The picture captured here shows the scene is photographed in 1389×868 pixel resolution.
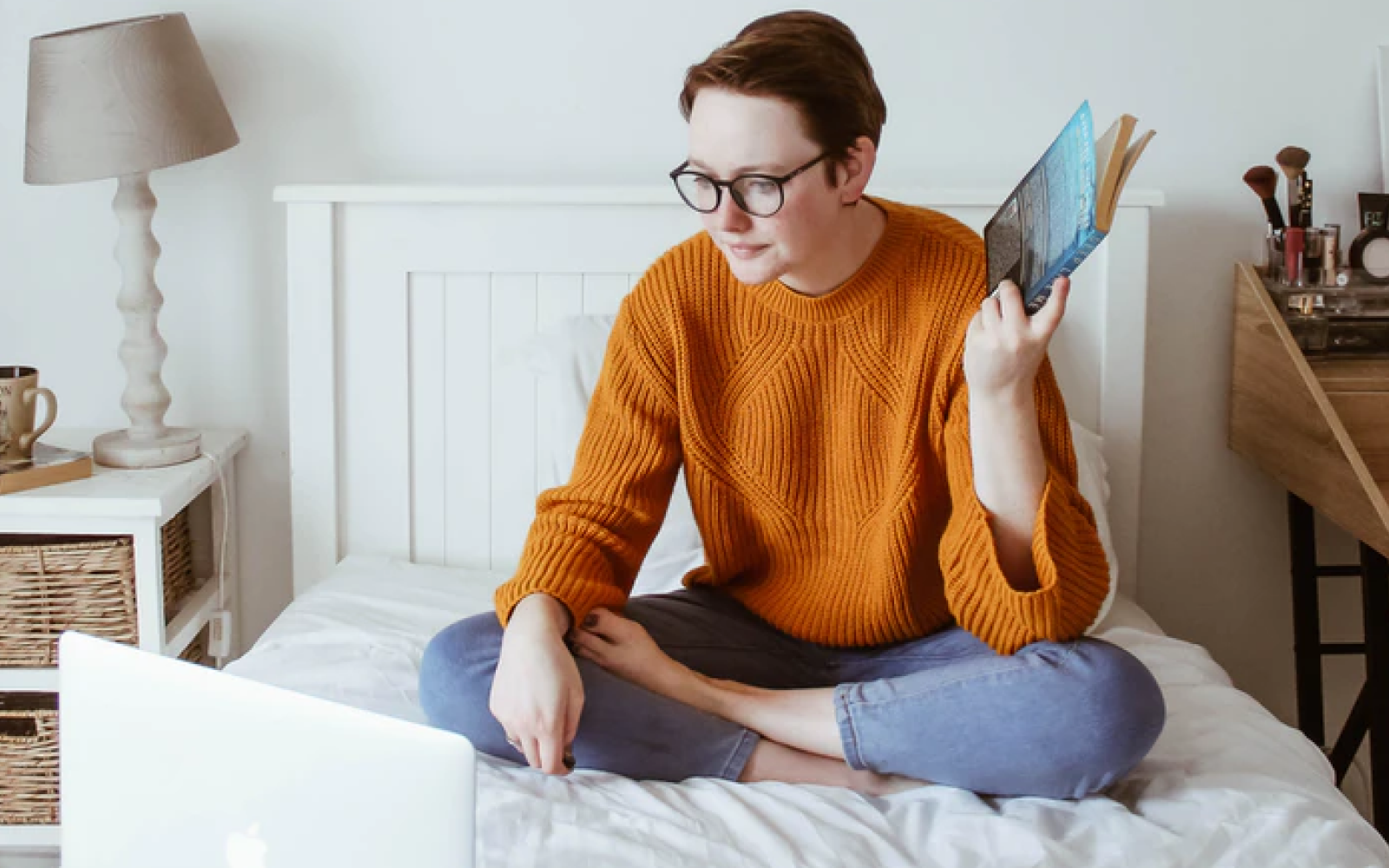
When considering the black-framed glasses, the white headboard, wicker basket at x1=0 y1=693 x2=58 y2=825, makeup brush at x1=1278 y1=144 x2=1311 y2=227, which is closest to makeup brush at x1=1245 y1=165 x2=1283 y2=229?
makeup brush at x1=1278 y1=144 x2=1311 y2=227

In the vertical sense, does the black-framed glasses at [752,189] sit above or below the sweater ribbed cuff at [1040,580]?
above

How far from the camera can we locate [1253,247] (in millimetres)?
2090

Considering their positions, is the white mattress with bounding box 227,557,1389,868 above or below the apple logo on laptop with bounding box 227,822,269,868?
below

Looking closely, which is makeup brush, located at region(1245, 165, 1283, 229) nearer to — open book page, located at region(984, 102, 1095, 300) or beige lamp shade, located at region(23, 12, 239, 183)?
open book page, located at region(984, 102, 1095, 300)

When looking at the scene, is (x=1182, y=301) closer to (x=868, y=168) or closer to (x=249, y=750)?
(x=868, y=168)

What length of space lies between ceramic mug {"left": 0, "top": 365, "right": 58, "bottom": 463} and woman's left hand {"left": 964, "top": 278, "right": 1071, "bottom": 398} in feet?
4.05

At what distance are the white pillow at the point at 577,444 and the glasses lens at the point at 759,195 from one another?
62cm

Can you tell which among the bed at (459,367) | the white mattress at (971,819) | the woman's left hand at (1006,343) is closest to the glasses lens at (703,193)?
the woman's left hand at (1006,343)

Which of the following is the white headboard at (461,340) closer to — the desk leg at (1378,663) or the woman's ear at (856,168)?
the desk leg at (1378,663)

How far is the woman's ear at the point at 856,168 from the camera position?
4.26 feet

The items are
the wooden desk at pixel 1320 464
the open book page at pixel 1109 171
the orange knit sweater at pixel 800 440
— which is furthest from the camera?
the wooden desk at pixel 1320 464

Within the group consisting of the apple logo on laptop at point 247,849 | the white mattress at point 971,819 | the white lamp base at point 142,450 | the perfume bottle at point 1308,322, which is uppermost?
the perfume bottle at point 1308,322

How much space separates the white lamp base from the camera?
1936mm

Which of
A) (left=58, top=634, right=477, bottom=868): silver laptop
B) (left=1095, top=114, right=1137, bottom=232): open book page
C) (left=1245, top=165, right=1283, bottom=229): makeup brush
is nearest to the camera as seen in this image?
(left=58, top=634, right=477, bottom=868): silver laptop
